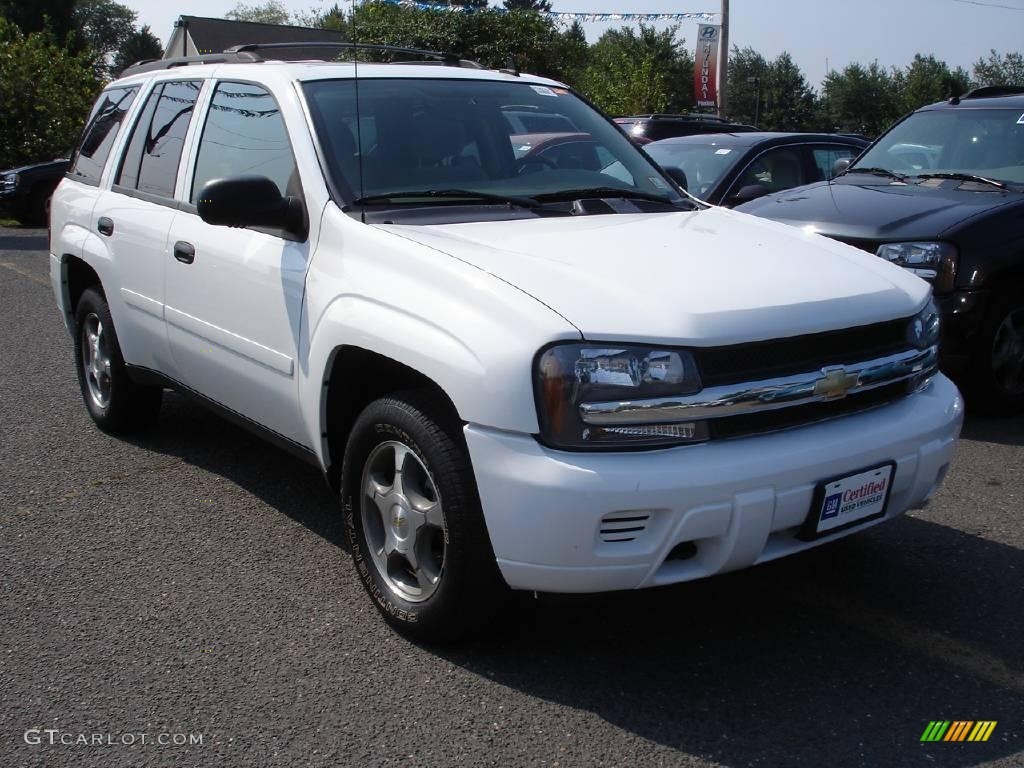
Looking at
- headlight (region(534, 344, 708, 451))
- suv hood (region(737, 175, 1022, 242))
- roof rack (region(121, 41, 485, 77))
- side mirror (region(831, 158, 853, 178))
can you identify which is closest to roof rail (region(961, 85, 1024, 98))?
side mirror (region(831, 158, 853, 178))

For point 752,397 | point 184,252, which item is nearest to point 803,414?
point 752,397

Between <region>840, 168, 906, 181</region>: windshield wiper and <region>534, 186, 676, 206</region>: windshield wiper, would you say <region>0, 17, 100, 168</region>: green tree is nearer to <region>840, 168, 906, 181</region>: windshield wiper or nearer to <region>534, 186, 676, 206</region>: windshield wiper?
<region>840, 168, 906, 181</region>: windshield wiper

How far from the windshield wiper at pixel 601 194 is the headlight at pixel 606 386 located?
1276mm

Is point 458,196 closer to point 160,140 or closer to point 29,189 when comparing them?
point 160,140

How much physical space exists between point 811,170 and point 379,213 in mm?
6347

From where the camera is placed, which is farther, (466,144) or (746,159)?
(746,159)

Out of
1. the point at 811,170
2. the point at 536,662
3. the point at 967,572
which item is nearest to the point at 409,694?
the point at 536,662

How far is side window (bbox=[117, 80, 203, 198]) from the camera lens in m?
4.70

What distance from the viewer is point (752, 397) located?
2957 millimetres

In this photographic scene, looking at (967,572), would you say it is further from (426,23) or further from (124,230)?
(426,23)

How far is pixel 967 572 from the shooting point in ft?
12.8

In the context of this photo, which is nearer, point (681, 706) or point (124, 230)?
point (681, 706)

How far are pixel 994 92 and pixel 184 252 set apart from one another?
5819 millimetres

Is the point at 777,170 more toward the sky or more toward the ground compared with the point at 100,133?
more toward the ground
